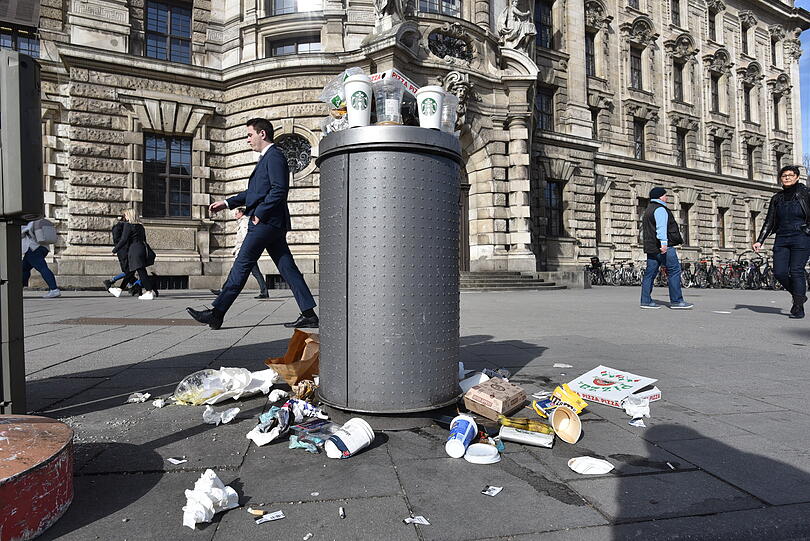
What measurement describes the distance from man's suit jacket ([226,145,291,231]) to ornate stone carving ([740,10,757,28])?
39428 mm

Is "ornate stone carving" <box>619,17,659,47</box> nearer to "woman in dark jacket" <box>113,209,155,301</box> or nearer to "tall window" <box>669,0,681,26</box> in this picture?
A: "tall window" <box>669,0,681,26</box>

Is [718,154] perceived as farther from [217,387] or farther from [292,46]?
[217,387]

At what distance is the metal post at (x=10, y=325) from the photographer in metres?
1.97

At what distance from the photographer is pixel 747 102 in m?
33.1

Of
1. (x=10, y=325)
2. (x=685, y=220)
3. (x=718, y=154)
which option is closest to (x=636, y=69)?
(x=685, y=220)

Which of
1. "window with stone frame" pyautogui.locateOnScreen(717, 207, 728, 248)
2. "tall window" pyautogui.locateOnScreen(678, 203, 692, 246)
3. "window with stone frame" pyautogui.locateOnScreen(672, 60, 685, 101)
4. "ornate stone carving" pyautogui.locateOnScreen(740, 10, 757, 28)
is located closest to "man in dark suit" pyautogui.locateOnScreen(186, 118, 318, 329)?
"tall window" pyautogui.locateOnScreen(678, 203, 692, 246)

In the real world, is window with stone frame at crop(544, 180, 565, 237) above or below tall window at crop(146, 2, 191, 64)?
below

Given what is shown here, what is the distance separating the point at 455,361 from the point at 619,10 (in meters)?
29.2

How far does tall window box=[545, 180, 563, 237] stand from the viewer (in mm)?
21750

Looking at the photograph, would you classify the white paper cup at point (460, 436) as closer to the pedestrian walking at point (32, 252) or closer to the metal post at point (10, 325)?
the metal post at point (10, 325)

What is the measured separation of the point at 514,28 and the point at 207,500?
18853 mm

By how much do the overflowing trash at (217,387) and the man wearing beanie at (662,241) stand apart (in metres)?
7.64

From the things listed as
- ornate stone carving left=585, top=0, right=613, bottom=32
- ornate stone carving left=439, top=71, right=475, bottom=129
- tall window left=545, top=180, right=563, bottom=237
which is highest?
ornate stone carving left=585, top=0, right=613, bottom=32

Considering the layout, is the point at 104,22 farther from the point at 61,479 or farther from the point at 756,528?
the point at 756,528
